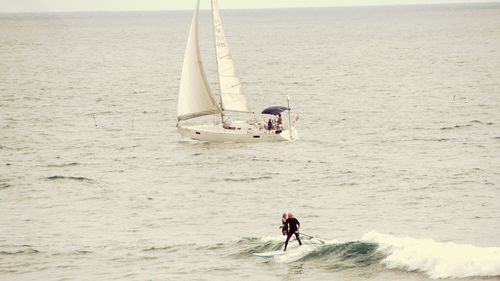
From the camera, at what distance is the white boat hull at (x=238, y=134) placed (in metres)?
75.2

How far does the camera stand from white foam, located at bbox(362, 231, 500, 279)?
37.9 meters

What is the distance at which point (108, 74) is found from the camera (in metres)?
164

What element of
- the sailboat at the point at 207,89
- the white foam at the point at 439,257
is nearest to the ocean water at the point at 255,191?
the white foam at the point at 439,257

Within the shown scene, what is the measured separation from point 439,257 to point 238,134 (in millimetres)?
36999

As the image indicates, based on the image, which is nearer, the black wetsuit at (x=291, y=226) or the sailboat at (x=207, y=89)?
the black wetsuit at (x=291, y=226)

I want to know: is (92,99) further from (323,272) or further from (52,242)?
(323,272)

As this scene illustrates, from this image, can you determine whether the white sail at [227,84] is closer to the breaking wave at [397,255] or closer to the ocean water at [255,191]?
the ocean water at [255,191]

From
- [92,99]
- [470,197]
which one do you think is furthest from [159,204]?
[92,99]

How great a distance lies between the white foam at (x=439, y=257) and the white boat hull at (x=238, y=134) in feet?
106

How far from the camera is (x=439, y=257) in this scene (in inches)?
1553

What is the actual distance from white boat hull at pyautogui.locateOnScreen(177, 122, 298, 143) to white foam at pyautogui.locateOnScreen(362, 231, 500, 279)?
32189 millimetres

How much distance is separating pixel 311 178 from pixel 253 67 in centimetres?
10874

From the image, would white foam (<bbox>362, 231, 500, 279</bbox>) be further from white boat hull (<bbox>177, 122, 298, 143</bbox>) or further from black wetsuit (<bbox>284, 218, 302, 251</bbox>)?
white boat hull (<bbox>177, 122, 298, 143</bbox>)

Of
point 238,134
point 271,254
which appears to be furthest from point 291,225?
point 238,134
